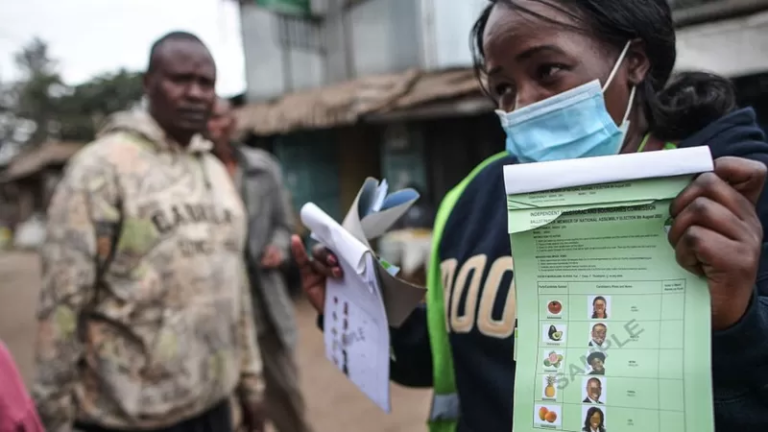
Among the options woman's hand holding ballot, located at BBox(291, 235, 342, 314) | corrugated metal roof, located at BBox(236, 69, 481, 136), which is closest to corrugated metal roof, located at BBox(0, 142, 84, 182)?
corrugated metal roof, located at BBox(236, 69, 481, 136)

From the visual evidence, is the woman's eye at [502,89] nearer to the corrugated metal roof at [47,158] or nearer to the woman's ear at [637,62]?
the woman's ear at [637,62]

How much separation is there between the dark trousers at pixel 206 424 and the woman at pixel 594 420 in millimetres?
1560

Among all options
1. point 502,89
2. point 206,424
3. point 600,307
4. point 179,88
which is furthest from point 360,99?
point 600,307

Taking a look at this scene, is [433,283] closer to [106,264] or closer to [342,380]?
[106,264]

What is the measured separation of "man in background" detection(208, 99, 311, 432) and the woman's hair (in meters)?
2.21

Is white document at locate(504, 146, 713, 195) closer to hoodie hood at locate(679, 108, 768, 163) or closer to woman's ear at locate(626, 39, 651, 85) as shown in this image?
hoodie hood at locate(679, 108, 768, 163)

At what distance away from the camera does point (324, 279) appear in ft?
4.32

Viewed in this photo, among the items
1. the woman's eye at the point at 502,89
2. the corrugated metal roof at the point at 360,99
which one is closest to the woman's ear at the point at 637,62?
the woman's eye at the point at 502,89

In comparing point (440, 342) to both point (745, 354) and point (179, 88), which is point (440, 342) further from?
point (179, 88)

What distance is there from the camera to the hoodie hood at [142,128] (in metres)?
1.96

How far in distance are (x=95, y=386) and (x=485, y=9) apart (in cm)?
162

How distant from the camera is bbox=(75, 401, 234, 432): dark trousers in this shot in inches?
73.1

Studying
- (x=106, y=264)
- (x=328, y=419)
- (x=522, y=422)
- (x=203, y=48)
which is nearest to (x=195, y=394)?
(x=106, y=264)

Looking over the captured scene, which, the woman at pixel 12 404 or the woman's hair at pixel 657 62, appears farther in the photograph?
the woman at pixel 12 404
